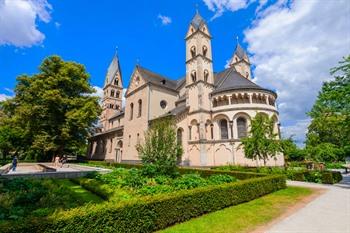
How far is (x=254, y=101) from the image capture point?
27719 mm

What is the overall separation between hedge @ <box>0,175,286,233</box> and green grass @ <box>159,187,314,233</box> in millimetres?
335

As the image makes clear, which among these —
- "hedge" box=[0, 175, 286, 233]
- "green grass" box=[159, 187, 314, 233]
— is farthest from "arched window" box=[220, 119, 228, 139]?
"hedge" box=[0, 175, 286, 233]

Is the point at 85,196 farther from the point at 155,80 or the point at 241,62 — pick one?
the point at 241,62

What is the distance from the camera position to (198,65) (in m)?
31.0

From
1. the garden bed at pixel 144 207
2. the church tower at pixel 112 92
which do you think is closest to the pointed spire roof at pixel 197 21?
the garden bed at pixel 144 207

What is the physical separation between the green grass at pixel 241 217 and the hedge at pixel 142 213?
335 millimetres

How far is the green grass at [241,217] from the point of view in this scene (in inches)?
261

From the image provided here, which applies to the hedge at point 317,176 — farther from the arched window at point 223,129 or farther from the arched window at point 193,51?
the arched window at point 193,51

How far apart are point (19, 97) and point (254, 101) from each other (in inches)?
1531

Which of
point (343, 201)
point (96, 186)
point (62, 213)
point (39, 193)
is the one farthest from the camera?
point (96, 186)

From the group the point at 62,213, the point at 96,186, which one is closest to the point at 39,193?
the point at 96,186

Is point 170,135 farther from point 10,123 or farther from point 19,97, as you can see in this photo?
point 19,97

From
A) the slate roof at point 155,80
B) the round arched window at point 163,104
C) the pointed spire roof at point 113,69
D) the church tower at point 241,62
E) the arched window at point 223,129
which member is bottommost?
the arched window at point 223,129

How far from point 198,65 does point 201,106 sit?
6.83 m
